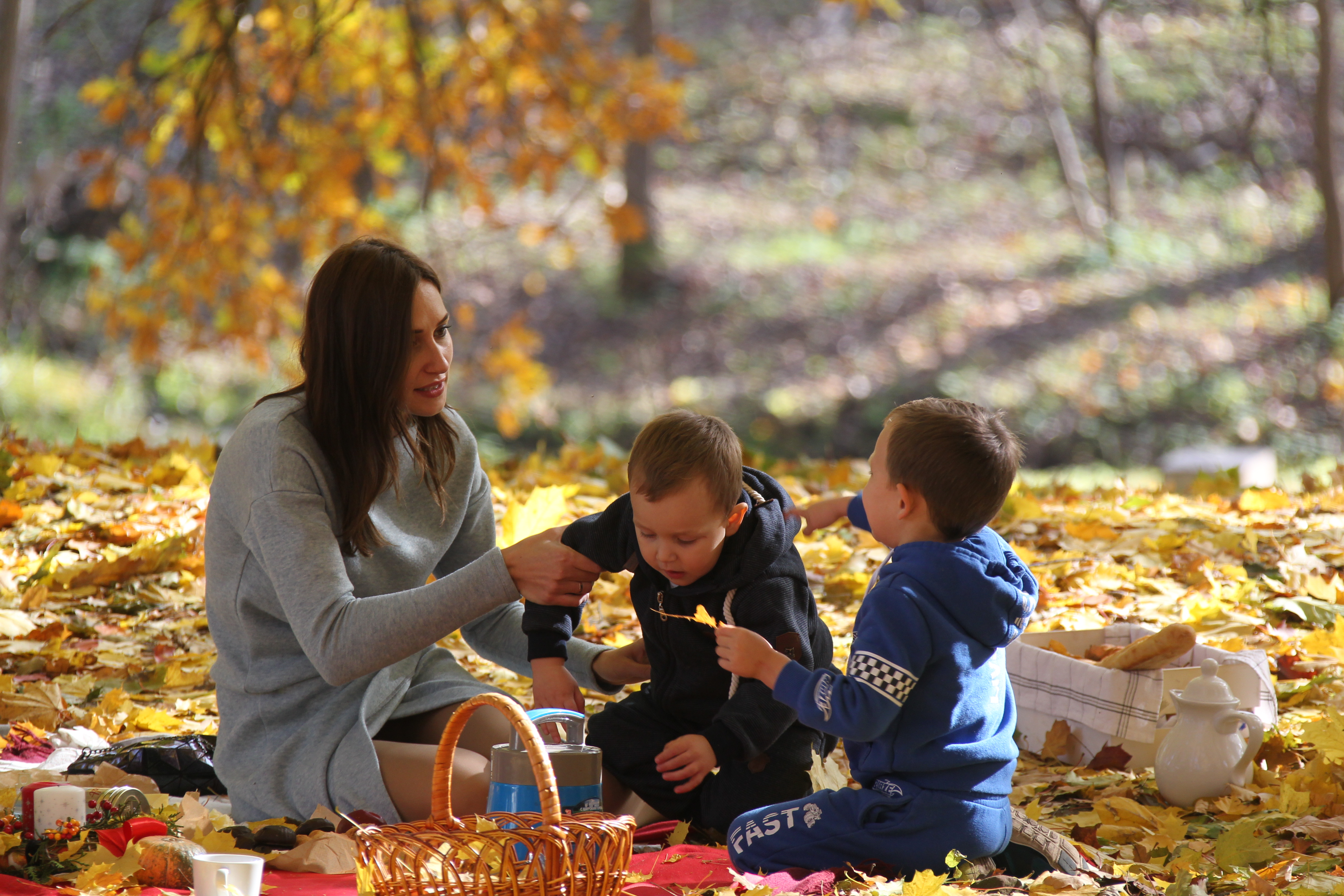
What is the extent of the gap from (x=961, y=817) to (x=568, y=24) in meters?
5.88

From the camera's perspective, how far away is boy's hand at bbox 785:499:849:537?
8.73 feet

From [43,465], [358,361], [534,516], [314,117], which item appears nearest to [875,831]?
[358,361]

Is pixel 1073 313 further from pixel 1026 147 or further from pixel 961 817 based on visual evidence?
pixel 961 817

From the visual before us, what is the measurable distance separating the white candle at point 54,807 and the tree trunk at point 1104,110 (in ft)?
40.1

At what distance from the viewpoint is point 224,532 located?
91.4 inches

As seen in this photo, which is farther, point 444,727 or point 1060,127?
point 1060,127

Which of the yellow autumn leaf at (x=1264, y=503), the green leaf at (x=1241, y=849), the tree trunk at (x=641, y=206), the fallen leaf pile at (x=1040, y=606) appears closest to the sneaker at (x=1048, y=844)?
the fallen leaf pile at (x=1040, y=606)

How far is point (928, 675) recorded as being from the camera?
78.0 inches

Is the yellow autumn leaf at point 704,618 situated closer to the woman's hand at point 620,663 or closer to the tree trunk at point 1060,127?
the woman's hand at point 620,663

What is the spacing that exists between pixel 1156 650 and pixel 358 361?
1.77 metres

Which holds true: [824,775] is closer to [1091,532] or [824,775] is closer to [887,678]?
[887,678]

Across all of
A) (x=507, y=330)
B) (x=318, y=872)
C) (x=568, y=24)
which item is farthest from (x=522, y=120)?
(x=318, y=872)

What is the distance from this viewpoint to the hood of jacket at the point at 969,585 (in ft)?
6.44

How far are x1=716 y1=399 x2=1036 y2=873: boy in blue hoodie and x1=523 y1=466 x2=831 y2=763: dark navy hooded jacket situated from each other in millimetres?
195
